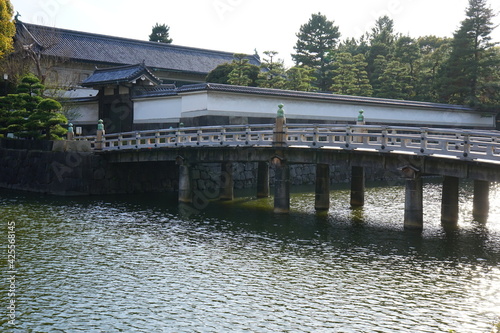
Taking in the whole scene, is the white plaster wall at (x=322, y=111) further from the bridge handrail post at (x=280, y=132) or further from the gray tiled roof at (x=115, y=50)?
the gray tiled roof at (x=115, y=50)

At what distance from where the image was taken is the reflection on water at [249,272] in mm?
Result: 13055

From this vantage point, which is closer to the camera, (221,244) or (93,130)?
(221,244)

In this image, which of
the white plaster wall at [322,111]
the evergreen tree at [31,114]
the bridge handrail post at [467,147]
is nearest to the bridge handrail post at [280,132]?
the bridge handrail post at [467,147]

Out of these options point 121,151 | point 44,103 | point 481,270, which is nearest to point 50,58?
point 44,103

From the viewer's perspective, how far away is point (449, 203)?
24141 millimetres

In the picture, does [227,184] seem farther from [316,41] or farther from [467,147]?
[316,41]

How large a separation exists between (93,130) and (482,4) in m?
37.2

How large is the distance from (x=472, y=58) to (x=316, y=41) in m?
20.3

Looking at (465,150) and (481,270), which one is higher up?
(465,150)

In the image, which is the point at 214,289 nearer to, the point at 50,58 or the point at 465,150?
the point at 465,150

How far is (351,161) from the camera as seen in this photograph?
24359mm

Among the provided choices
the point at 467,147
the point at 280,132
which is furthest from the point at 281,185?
the point at 467,147

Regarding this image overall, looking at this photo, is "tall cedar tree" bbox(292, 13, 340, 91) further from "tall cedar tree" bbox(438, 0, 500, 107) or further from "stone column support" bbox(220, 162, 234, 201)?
"stone column support" bbox(220, 162, 234, 201)

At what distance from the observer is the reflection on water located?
514 inches
